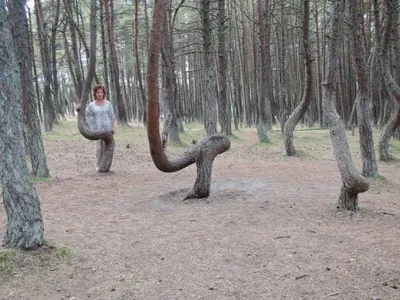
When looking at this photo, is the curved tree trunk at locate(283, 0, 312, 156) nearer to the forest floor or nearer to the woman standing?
the forest floor

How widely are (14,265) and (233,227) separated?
2617 mm

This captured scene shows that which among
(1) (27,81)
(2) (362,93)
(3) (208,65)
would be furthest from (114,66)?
(2) (362,93)

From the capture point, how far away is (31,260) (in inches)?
145

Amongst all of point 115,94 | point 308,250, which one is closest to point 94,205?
point 308,250

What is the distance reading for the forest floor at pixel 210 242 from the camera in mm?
3414

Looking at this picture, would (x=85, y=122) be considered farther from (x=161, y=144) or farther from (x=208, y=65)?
(x=208, y=65)

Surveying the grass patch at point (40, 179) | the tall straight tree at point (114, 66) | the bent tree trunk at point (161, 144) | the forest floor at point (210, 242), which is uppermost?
the tall straight tree at point (114, 66)

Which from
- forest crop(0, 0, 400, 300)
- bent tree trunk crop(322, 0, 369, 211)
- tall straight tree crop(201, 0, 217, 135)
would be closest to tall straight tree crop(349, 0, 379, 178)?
forest crop(0, 0, 400, 300)

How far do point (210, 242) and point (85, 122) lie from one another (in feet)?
16.8

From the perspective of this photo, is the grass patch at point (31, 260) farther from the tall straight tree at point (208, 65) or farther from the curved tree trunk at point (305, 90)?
the curved tree trunk at point (305, 90)

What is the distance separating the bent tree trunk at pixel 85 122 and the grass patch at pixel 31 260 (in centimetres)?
483

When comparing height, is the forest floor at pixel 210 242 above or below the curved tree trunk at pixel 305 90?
below

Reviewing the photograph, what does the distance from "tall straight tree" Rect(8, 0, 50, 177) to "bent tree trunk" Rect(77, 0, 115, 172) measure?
995 mm

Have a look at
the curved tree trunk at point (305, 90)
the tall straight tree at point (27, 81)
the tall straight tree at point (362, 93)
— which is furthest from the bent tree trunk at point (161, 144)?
the curved tree trunk at point (305, 90)
